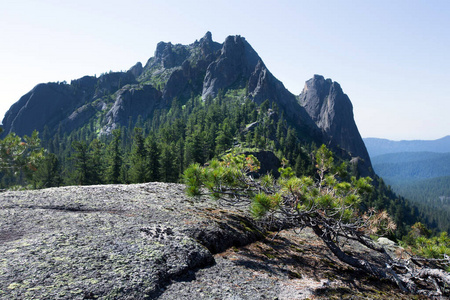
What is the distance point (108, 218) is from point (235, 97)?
15332 cm

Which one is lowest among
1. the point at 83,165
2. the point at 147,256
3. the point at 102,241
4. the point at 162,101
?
the point at 83,165

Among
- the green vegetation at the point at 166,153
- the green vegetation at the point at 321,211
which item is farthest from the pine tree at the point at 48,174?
the green vegetation at the point at 321,211

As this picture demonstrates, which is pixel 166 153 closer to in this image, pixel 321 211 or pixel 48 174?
pixel 48 174

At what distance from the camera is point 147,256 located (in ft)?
23.3

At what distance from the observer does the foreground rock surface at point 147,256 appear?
5898mm

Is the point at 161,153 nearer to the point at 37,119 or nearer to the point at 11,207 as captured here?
the point at 11,207

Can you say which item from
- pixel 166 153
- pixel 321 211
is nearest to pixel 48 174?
pixel 166 153

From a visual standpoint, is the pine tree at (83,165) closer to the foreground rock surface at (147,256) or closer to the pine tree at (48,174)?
the pine tree at (48,174)

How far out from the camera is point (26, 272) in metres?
5.83

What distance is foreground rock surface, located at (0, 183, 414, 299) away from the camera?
590 cm

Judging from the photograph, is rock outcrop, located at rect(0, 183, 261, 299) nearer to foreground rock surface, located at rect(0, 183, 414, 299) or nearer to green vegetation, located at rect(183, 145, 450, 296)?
foreground rock surface, located at rect(0, 183, 414, 299)

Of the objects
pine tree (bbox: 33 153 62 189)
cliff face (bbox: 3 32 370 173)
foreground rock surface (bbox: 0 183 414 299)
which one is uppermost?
cliff face (bbox: 3 32 370 173)

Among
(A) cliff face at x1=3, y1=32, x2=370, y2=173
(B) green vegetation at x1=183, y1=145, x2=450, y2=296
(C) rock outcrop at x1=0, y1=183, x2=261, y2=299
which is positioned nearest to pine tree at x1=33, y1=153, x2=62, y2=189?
(C) rock outcrop at x1=0, y1=183, x2=261, y2=299

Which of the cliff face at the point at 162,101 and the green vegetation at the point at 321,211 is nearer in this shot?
the green vegetation at the point at 321,211
